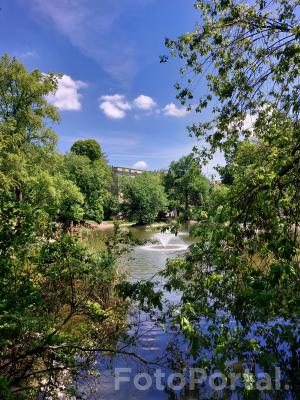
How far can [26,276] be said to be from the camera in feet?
15.1

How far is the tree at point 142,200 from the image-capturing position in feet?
178

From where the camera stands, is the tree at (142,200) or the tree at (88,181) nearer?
the tree at (88,181)

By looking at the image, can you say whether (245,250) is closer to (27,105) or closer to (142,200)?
(27,105)

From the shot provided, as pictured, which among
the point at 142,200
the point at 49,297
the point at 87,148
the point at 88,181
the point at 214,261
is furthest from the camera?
the point at 87,148

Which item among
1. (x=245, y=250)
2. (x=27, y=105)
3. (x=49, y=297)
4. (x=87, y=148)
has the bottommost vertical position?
(x=49, y=297)

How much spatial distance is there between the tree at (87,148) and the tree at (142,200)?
25.9 ft

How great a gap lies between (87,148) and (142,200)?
47.8 feet

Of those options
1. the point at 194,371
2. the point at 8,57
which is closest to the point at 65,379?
the point at 194,371

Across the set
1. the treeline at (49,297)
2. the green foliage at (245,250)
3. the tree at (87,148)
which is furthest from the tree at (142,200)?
the green foliage at (245,250)

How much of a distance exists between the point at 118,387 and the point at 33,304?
2.79 meters

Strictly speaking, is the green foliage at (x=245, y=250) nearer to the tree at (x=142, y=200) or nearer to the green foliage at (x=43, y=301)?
the green foliage at (x=43, y=301)

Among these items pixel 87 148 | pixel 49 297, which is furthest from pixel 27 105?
pixel 87 148

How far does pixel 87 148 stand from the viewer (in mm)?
59062

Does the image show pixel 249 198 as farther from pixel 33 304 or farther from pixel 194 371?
pixel 194 371
